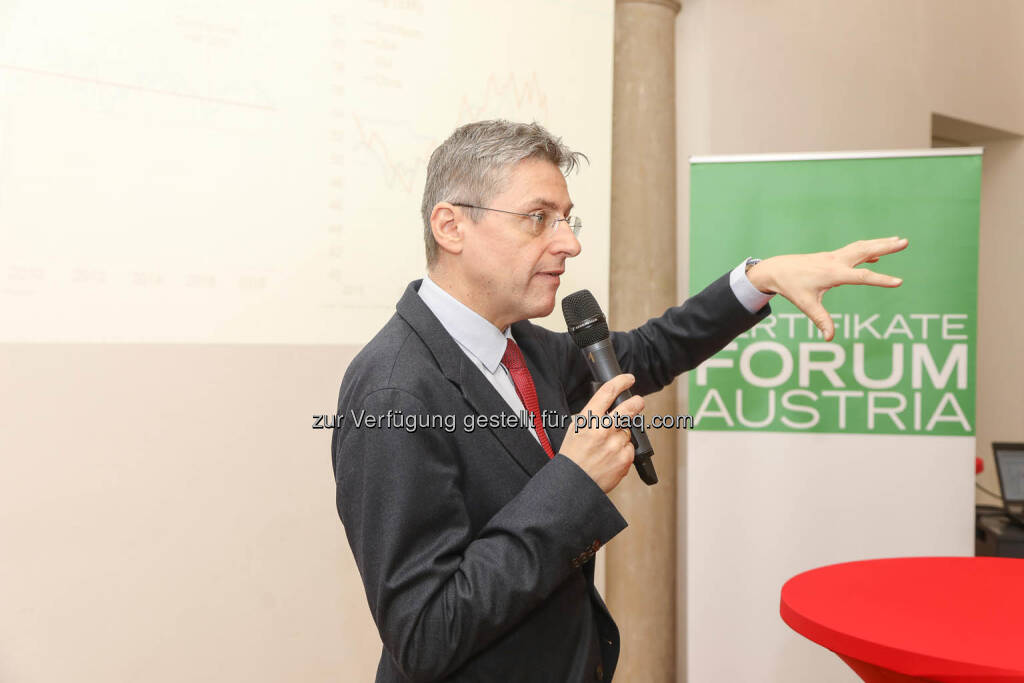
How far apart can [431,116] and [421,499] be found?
1819mm

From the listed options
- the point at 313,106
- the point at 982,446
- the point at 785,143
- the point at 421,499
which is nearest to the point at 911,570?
the point at 421,499

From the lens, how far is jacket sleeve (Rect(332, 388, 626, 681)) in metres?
1.25

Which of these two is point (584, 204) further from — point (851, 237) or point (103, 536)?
point (103, 536)

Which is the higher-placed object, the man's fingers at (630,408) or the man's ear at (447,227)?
the man's ear at (447,227)

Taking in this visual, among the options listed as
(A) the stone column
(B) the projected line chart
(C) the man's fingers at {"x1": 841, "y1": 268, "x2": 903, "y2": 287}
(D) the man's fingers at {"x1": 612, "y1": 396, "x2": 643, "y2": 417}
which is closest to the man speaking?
(D) the man's fingers at {"x1": 612, "y1": 396, "x2": 643, "y2": 417}

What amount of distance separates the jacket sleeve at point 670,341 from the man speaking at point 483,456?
0.74 ft

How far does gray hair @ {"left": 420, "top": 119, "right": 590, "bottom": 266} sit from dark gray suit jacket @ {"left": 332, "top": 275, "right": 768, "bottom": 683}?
0.68 feet

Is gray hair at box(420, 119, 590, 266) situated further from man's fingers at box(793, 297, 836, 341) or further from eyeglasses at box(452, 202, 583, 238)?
man's fingers at box(793, 297, 836, 341)

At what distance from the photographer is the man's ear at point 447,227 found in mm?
1546

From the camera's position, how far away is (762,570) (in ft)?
9.53

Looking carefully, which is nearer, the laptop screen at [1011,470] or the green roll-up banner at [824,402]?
the green roll-up banner at [824,402]

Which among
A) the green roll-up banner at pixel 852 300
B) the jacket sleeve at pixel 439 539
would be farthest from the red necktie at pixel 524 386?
the green roll-up banner at pixel 852 300

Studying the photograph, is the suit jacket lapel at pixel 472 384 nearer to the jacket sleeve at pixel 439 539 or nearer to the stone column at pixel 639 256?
the jacket sleeve at pixel 439 539

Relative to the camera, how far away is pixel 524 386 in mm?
1584
